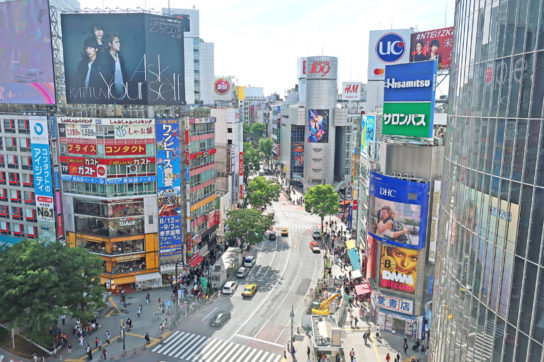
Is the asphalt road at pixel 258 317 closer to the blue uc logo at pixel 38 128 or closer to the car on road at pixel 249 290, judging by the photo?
the car on road at pixel 249 290

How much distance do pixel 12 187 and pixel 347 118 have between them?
82.2 metres

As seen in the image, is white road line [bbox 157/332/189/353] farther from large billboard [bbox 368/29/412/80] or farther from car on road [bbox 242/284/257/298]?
large billboard [bbox 368/29/412/80]

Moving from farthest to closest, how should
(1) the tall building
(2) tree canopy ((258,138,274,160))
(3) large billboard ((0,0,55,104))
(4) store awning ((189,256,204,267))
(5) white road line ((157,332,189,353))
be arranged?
(2) tree canopy ((258,138,274,160)), (1) the tall building, (4) store awning ((189,256,204,267)), (3) large billboard ((0,0,55,104)), (5) white road line ((157,332,189,353))

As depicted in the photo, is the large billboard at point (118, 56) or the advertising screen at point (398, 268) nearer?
the advertising screen at point (398, 268)

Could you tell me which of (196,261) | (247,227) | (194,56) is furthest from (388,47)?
(194,56)

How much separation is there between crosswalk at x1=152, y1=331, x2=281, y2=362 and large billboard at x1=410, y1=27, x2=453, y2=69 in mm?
46160

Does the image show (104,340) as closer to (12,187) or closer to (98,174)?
(98,174)

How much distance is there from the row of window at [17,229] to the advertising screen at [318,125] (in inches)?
2824

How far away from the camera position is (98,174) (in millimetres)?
54344

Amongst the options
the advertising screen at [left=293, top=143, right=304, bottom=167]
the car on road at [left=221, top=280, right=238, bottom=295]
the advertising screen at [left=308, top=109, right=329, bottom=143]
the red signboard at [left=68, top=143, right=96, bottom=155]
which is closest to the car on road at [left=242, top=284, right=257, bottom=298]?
the car on road at [left=221, top=280, right=238, bottom=295]

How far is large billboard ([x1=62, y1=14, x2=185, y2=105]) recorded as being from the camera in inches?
2287

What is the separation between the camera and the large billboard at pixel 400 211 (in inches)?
1799

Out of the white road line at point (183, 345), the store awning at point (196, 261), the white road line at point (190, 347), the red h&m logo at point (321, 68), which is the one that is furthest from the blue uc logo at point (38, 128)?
the red h&m logo at point (321, 68)

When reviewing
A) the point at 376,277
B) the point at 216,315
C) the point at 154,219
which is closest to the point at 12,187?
the point at 154,219
